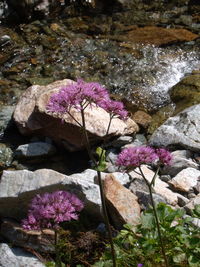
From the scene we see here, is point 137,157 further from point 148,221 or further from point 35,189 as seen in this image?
point 35,189

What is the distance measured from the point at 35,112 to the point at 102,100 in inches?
166

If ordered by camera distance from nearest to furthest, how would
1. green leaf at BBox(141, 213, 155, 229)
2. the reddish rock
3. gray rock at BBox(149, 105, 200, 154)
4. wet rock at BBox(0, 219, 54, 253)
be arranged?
green leaf at BBox(141, 213, 155, 229), wet rock at BBox(0, 219, 54, 253), gray rock at BBox(149, 105, 200, 154), the reddish rock

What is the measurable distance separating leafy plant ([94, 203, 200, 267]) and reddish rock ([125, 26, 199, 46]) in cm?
775

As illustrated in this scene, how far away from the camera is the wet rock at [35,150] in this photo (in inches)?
279

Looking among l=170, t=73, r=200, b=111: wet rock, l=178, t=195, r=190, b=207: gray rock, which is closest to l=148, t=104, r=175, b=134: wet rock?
l=170, t=73, r=200, b=111: wet rock

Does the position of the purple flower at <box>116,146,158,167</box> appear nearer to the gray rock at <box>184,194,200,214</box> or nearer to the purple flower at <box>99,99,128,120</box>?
the purple flower at <box>99,99,128,120</box>

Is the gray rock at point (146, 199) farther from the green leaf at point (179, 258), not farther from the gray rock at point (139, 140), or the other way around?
the gray rock at point (139, 140)

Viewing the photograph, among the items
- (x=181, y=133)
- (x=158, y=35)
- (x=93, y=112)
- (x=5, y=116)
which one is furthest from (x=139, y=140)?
(x=158, y=35)

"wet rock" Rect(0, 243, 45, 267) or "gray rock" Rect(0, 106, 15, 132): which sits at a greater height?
"wet rock" Rect(0, 243, 45, 267)

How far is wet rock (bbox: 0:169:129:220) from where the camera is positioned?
504 cm

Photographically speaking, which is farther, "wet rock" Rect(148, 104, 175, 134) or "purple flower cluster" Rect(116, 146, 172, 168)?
"wet rock" Rect(148, 104, 175, 134)

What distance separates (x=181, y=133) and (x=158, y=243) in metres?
3.52

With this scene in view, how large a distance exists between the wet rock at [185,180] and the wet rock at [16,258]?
2131 mm

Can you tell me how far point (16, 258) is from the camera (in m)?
4.73
